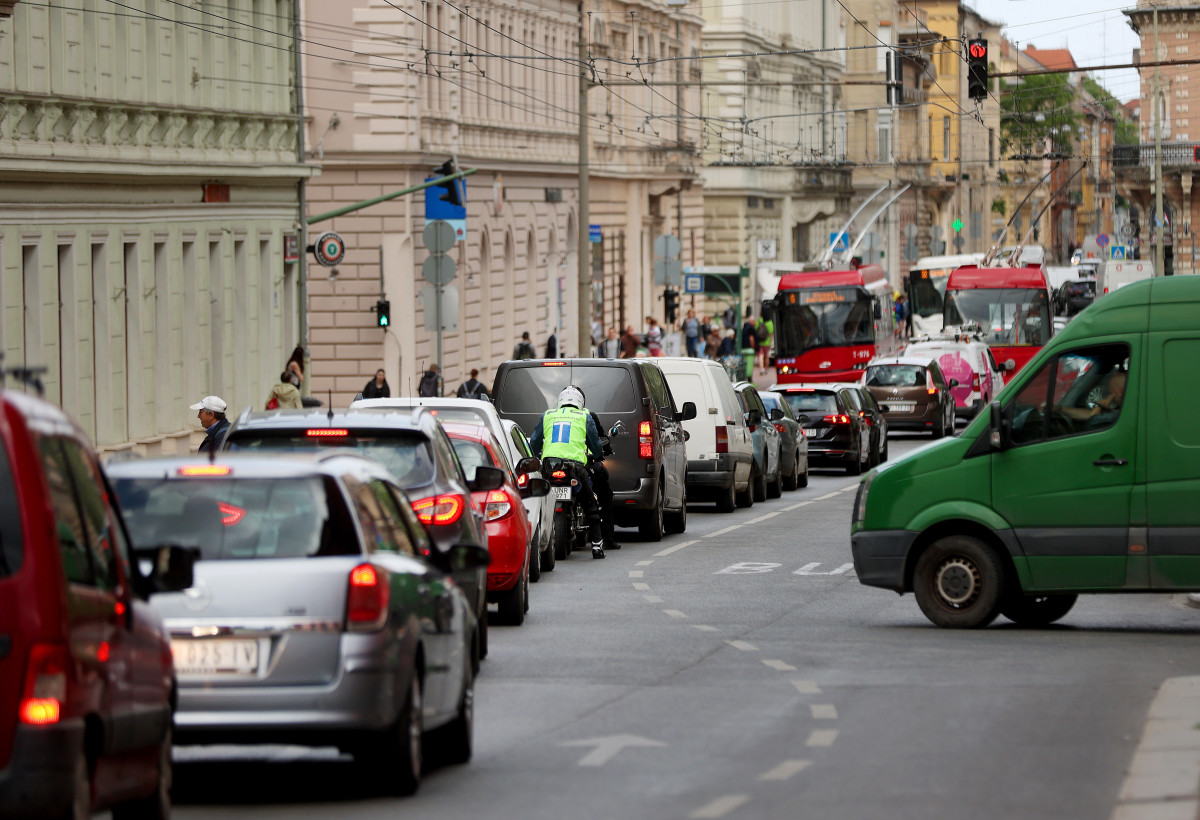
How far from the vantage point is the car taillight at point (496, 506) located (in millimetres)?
16828

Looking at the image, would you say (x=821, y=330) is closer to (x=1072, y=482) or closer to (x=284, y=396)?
(x=284, y=396)

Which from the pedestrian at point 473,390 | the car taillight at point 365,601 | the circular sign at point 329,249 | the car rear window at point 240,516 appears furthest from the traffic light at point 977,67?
the car taillight at point 365,601

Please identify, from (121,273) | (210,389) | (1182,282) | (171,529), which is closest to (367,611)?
(171,529)

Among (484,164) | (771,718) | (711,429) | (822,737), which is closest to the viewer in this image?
(822,737)

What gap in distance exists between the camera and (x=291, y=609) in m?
9.05

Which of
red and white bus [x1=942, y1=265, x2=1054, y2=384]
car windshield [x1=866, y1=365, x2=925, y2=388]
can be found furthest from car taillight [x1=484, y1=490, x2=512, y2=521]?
red and white bus [x1=942, y1=265, x2=1054, y2=384]

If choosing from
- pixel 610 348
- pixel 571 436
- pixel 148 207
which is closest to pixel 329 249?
pixel 148 207

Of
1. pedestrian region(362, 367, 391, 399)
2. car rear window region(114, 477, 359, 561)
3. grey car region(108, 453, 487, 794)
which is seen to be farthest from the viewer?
pedestrian region(362, 367, 391, 399)

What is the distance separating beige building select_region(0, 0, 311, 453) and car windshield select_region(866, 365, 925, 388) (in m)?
11.1

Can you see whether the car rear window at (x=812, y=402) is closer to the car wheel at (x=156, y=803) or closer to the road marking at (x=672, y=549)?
the road marking at (x=672, y=549)

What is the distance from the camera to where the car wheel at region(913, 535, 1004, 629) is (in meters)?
16.3

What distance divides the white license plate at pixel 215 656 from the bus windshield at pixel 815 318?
5101 centimetres

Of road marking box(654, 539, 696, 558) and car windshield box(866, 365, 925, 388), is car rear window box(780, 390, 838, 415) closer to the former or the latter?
car windshield box(866, 365, 925, 388)

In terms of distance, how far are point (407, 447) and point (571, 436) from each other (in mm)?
8904
